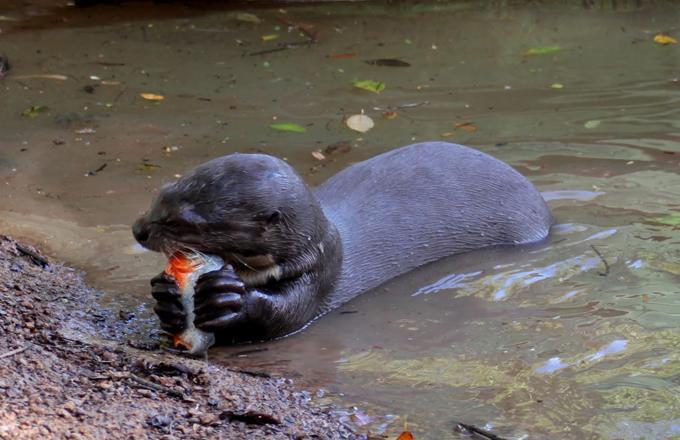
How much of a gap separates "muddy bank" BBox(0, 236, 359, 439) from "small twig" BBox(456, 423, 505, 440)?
1.01 feet

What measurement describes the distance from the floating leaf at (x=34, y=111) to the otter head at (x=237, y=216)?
2275mm

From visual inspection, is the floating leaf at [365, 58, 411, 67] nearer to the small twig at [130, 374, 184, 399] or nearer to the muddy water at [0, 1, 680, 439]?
the muddy water at [0, 1, 680, 439]

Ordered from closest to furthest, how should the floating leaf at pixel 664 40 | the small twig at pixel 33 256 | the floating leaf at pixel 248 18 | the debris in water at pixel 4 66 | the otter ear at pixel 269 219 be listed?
the otter ear at pixel 269 219 → the small twig at pixel 33 256 → the debris in water at pixel 4 66 → the floating leaf at pixel 664 40 → the floating leaf at pixel 248 18

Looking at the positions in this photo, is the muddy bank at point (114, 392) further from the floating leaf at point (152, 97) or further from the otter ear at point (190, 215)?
the floating leaf at point (152, 97)

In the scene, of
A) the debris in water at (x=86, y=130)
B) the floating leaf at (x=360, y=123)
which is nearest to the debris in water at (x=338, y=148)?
the floating leaf at (x=360, y=123)

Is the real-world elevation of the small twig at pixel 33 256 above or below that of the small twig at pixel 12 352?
below

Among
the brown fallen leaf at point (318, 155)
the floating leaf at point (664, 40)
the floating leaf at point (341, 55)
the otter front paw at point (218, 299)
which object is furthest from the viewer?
the floating leaf at point (664, 40)

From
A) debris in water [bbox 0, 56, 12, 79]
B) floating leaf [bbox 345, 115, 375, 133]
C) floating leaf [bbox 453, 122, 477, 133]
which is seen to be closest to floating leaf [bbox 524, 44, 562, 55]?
floating leaf [bbox 453, 122, 477, 133]

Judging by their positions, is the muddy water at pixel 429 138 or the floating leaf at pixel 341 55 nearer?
the muddy water at pixel 429 138

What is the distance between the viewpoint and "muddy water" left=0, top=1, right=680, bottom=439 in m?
3.39

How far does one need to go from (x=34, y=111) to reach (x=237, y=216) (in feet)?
8.48

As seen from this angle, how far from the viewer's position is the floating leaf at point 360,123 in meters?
5.75

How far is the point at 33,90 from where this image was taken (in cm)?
607

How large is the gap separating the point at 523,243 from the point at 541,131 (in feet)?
4.38
